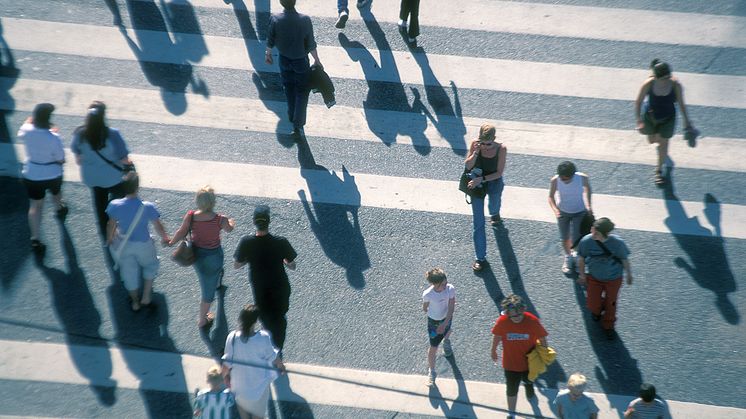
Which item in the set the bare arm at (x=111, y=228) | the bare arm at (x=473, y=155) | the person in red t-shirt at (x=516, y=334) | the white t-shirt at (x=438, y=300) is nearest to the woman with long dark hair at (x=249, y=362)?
the white t-shirt at (x=438, y=300)

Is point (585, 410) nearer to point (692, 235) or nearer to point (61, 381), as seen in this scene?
point (692, 235)

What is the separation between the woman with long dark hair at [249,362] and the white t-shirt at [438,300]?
4.61 ft

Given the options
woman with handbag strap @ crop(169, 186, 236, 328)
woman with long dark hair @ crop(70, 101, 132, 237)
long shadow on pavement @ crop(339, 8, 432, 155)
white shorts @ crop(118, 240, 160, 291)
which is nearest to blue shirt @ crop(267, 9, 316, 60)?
long shadow on pavement @ crop(339, 8, 432, 155)

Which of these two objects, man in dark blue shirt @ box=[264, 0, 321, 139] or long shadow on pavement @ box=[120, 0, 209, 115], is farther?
long shadow on pavement @ box=[120, 0, 209, 115]

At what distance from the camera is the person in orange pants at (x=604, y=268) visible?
792 centimetres

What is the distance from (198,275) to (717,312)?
16.5ft

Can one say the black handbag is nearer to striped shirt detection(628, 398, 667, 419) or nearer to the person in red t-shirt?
the person in red t-shirt

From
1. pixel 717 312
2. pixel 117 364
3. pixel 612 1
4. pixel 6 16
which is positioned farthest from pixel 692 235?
pixel 6 16

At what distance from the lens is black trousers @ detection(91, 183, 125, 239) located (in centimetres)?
883

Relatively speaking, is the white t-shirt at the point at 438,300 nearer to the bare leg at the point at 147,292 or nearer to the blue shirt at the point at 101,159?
the bare leg at the point at 147,292

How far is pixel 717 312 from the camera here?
8.67 metres

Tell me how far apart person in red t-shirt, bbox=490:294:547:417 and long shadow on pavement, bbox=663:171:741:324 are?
247 centimetres

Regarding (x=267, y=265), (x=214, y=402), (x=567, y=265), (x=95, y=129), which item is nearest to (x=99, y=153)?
(x=95, y=129)

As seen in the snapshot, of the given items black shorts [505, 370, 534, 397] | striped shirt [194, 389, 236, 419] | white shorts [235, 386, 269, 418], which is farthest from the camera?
black shorts [505, 370, 534, 397]
